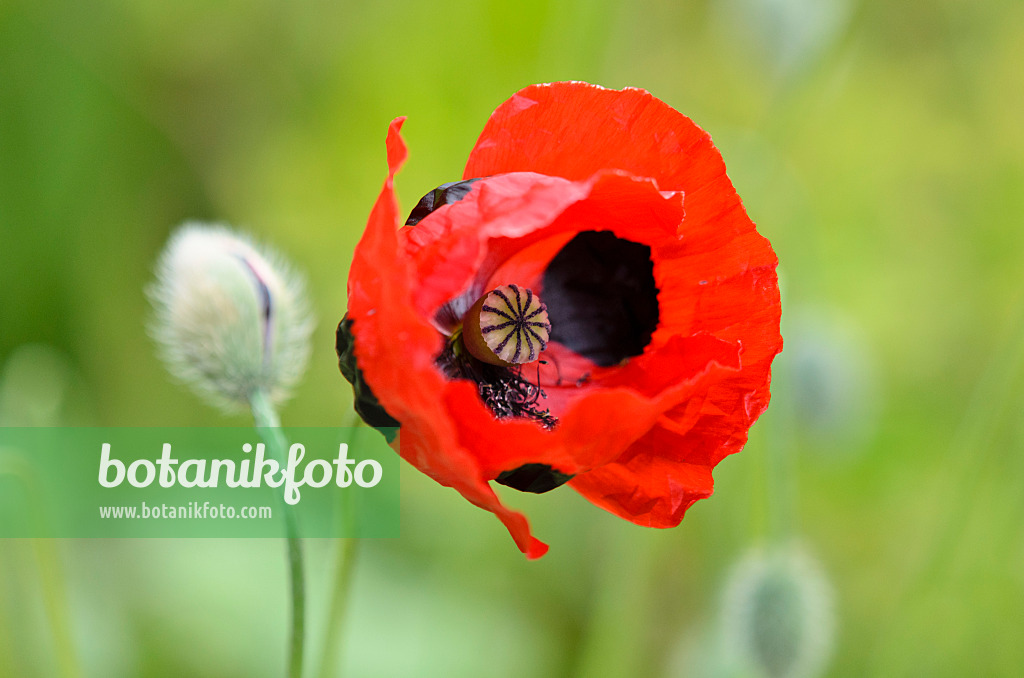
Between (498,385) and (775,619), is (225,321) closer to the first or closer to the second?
(498,385)

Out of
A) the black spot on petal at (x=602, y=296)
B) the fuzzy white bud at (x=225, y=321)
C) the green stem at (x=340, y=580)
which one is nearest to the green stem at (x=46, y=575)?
the fuzzy white bud at (x=225, y=321)

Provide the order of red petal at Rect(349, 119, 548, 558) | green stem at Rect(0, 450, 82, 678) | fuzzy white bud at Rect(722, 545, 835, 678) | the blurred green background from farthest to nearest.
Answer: the blurred green background
fuzzy white bud at Rect(722, 545, 835, 678)
green stem at Rect(0, 450, 82, 678)
red petal at Rect(349, 119, 548, 558)

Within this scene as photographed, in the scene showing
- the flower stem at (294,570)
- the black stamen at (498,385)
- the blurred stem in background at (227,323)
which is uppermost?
the blurred stem in background at (227,323)

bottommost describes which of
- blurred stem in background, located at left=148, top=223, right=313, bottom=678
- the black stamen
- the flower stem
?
the flower stem

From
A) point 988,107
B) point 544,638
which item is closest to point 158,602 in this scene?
point 544,638

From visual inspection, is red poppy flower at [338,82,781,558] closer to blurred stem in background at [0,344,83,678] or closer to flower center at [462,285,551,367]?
flower center at [462,285,551,367]

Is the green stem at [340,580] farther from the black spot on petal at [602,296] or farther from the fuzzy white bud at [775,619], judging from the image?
the fuzzy white bud at [775,619]

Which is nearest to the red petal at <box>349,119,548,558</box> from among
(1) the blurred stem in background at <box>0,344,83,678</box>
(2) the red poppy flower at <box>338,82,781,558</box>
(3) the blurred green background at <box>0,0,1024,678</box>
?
(2) the red poppy flower at <box>338,82,781,558</box>
